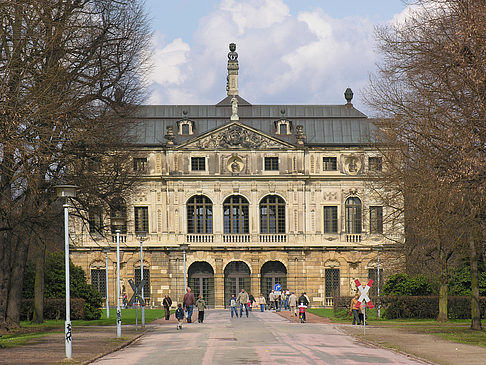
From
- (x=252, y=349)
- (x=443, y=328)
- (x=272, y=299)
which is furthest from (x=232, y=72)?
(x=252, y=349)

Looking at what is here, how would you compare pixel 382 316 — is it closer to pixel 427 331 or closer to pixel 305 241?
pixel 427 331

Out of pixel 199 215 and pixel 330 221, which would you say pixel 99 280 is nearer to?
pixel 199 215

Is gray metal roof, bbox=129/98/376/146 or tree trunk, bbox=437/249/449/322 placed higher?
gray metal roof, bbox=129/98/376/146

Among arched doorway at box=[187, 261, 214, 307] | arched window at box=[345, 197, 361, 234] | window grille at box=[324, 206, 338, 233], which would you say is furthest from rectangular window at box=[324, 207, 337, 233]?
arched doorway at box=[187, 261, 214, 307]

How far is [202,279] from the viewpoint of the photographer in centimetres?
7281

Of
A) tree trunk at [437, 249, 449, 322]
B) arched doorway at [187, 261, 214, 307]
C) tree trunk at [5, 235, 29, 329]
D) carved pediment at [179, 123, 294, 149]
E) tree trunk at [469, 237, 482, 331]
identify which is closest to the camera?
tree trunk at [469, 237, 482, 331]

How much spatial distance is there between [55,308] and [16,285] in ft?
30.2

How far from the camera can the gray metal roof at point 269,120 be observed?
73.8 meters

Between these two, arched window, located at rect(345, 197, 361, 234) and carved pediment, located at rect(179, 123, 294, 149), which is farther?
arched window, located at rect(345, 197, 361, 234)

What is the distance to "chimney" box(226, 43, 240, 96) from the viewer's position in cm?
7969

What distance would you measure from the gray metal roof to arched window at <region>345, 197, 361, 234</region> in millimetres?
4979

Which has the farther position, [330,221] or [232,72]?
[232,72]

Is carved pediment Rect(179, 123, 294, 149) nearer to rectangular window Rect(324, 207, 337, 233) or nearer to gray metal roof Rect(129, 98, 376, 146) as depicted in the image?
gray metal roof Rect(129, 98, 376, 146)

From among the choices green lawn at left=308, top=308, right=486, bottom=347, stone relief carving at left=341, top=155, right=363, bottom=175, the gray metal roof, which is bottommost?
green lawn at left=308, top=308, right=486, bottom=347
